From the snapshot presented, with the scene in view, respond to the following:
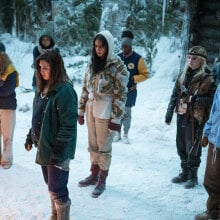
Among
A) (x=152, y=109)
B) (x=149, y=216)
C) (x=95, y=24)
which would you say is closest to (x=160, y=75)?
(x=152, y=109)

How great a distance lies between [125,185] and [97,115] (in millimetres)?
1064

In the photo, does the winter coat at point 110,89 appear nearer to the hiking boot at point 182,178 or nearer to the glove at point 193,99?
the glove at point 193,99

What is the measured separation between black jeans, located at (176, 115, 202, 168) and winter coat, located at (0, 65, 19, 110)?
2.12m

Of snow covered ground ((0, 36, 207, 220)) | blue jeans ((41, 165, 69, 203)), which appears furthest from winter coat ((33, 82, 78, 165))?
snow covered ground ((0, 36, 207, 220))

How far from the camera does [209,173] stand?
3.54 metres

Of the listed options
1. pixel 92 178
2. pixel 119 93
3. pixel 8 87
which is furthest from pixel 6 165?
pixel 119 93

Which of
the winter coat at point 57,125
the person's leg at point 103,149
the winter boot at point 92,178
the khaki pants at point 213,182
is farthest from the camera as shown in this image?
the winter boot at point 92,178

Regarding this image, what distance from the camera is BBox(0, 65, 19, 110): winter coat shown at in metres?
4.54

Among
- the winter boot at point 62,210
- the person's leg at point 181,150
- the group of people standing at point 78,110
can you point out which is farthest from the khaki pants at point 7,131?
the person's leg at point 181,150

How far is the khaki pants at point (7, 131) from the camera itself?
4.79 metres

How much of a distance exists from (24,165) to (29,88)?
4873 mm

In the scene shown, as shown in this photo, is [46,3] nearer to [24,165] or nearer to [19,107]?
[19,107]

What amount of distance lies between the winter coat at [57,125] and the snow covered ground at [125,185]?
0.89 m

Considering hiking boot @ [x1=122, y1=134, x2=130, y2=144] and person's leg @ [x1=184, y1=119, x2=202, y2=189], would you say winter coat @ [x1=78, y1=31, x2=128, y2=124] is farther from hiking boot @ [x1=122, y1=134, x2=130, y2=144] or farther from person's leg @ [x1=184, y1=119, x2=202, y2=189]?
hiking boot @ [x1=122, y1=134, x2=130, y2=144]
